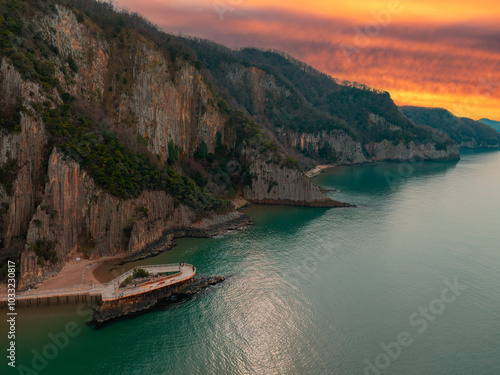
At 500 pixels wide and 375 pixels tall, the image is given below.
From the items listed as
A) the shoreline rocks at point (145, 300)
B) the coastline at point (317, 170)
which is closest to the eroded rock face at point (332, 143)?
the coastline at point (317, 170)

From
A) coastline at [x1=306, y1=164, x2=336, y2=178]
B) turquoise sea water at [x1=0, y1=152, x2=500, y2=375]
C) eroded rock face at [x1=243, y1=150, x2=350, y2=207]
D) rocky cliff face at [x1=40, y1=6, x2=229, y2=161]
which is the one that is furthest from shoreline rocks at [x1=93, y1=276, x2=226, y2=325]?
coastline at [x1=306, y1=164, x2=336, y2=178]

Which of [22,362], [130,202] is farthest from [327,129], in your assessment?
[22,362]

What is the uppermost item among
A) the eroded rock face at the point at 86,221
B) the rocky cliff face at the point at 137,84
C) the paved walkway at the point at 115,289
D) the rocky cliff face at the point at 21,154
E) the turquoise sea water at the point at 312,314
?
the rocky cliff face at the point at 137,84

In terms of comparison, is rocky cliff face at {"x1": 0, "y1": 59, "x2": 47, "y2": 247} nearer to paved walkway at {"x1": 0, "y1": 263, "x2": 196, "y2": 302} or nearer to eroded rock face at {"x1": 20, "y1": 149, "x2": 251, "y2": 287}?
eroded rock face at {"x1": 20, "y1": 149, "x2": 251, "y2": 287}

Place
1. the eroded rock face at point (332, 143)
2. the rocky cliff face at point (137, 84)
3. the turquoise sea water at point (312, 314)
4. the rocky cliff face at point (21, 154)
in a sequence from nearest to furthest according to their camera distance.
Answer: the turquoise sea water at point (312, 314), the rocky cliff face at point (21, 154), the rocky cliff face at point (137, 84), the eroded rock face at point (332, 143)

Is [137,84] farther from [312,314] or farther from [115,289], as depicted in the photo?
[312,314]

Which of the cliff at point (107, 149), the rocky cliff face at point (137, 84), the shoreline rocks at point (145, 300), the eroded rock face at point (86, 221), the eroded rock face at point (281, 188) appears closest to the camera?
the shoreline rocks at point (145, 300)

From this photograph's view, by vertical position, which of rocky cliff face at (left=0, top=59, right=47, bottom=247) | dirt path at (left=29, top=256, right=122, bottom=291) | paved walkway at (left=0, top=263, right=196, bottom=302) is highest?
rocky cliff face at (left=0, top=59, right=47, bottom=247)

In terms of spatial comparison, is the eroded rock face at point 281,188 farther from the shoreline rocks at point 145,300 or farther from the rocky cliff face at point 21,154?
the rocky cliff face at point 21,154

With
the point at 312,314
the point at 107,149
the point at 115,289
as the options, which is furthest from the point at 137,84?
the point at 312,314
